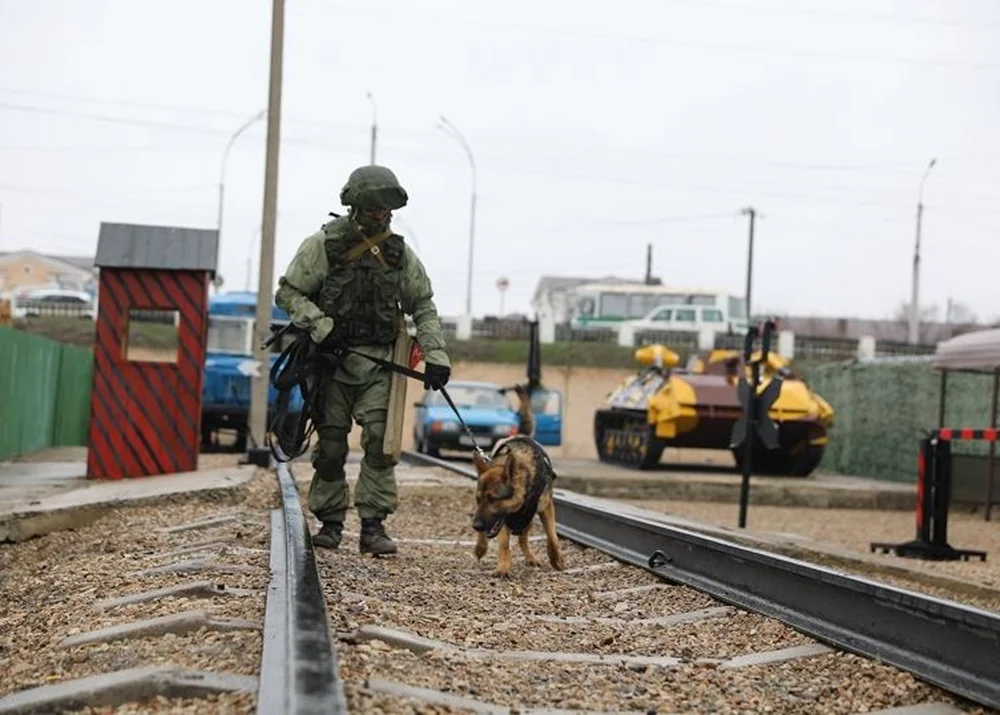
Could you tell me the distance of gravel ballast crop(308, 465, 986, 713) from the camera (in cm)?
436

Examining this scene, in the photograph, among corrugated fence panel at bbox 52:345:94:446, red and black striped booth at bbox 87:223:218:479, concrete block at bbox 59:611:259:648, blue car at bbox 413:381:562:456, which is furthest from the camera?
blue car at bbox 413:381:562:456

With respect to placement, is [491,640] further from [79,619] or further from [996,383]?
[996,383]

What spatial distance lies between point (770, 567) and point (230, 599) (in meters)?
2.16

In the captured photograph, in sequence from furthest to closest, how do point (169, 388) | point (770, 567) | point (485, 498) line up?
1. point (169, 388)
2. point (485, 498)
3. point (770, 567)

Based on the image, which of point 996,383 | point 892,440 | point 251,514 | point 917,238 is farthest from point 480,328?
Answer: point 251,514

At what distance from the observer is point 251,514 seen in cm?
1041

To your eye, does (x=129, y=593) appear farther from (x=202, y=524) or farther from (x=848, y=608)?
(x=202, y=524)

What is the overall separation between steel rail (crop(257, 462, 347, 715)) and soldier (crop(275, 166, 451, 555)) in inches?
55.1

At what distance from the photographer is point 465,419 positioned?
84.1ft

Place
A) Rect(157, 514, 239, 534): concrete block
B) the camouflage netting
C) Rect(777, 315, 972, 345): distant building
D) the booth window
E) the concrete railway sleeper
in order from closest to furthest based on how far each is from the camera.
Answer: the concrete railway sleeper < Rect(157, 514, 239, 534): concrete block < the camouflage netting < the booth window < Rect(777, 315, 972, 345): distant building

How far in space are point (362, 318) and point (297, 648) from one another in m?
4.02

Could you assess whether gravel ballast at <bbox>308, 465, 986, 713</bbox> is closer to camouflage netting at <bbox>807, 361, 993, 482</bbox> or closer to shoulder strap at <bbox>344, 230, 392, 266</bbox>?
shoulder strap at <bbox>344, 230, 392, 266</bbox>

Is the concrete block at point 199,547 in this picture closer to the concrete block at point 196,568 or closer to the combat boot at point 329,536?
the combat boot at point 329,536

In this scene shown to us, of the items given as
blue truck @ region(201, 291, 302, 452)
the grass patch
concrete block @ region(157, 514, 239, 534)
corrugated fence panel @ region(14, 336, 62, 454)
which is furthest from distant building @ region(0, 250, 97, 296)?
concrete block @ region(157, 514, 239, 534)
